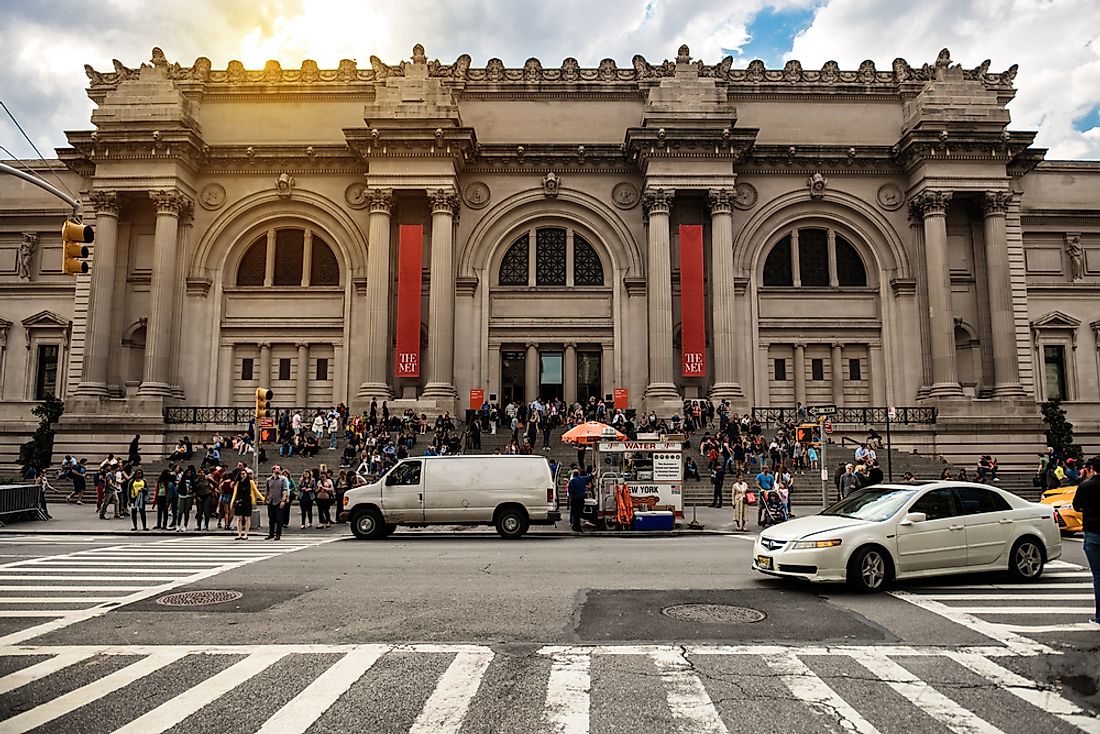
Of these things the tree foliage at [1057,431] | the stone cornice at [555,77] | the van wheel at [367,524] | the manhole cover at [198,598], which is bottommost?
the manhole cover at [198,598]

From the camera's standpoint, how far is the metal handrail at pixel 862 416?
35938 millimetres

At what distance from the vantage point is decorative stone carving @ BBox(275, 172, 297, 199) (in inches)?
1570

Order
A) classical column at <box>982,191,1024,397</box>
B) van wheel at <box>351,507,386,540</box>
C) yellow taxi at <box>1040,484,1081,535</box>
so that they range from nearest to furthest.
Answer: yellow taxi at <box>1040,484,1081,535</box>
van wheel at <box>351,507,386,540</box>
classical column at <box>982,191,1024,397</box>

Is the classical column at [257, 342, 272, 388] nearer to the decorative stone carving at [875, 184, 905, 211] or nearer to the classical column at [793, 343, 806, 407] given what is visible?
the classical column at [793, 343, 806, 407]

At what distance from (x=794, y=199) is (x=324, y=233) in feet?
80.3

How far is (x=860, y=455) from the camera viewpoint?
28188 mm

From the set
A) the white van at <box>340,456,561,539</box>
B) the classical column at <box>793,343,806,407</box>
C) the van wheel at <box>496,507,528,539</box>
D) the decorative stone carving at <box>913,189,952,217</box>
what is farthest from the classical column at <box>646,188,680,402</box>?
the van wheel at <box>496,507,528,539</box>

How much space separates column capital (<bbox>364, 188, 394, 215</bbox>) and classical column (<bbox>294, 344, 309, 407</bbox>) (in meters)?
8.13

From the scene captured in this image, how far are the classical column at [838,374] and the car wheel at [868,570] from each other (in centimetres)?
3051

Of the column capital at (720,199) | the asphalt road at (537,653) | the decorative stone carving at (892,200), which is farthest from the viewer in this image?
the decorative stone carving at (892,200)

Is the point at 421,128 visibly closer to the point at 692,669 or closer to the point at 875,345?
the point at 875,345

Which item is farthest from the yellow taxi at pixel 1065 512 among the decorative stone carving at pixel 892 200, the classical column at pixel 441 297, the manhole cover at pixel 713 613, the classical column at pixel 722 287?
the classical column at pixel 441 297

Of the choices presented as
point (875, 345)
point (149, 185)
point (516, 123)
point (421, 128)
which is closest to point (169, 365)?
point (149, 185)

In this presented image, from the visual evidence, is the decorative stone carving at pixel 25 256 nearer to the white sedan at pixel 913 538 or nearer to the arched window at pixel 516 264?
the arched window at pixel 516 264
